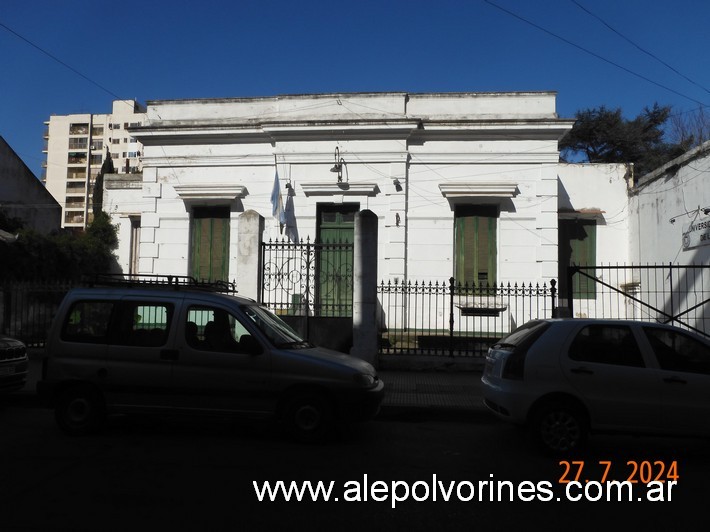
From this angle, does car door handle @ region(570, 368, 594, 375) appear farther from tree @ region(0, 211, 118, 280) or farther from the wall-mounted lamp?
tree @ region(0, 211, 118, 280)

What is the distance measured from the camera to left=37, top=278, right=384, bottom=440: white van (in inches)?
262

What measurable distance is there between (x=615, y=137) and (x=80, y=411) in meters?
33.7

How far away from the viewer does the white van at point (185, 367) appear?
6652mm

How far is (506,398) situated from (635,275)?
1298cm

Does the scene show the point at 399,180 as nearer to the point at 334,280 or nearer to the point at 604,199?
the point at 334,280

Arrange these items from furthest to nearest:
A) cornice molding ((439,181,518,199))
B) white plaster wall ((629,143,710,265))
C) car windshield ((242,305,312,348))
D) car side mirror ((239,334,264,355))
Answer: cornice molding ((439,181,518,199)) → white plaster wall ((629,143,710,265)) → car windshield ((242,305,312,348)) → car side mirror ((239,334,264,355))

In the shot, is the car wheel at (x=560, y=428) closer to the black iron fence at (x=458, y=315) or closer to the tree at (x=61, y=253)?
the black iron fence at (x=458, y=315)

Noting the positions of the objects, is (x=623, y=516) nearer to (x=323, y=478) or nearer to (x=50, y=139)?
(x=323, y=478)

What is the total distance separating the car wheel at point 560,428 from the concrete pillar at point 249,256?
22.6 feet

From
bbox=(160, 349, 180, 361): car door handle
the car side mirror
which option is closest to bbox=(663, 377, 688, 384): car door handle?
the car side mirror

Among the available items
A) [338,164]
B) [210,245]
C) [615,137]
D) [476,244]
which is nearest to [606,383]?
[476,244]

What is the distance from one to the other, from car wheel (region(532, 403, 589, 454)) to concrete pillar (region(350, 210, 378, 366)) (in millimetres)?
5189

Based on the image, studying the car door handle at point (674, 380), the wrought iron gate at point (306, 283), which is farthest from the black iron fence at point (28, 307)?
the car door handle at point (674, 380)

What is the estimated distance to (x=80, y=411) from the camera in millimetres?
6914
